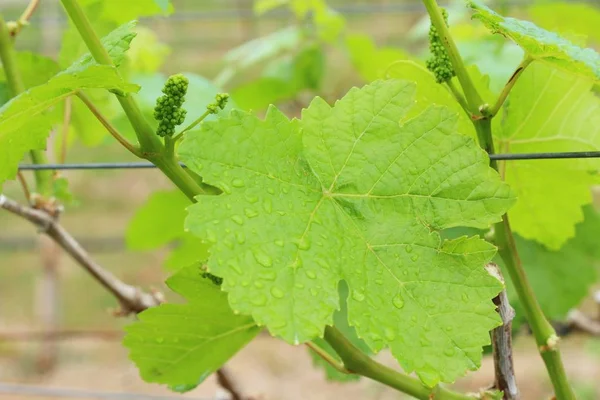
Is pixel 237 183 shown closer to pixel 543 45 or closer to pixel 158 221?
pixel 543 45

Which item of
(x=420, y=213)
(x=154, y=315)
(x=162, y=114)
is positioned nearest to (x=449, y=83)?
(x=420, y=213)

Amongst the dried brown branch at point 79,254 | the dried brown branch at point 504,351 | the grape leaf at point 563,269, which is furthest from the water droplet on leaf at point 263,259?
the grape leaf at point 563,269

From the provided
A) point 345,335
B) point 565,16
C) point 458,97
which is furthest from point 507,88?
point 565,16

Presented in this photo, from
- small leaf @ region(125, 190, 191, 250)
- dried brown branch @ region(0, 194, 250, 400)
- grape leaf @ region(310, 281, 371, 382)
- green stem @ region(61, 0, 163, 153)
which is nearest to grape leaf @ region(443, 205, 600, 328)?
grape leaf @ region(310, 281, 371, 382)

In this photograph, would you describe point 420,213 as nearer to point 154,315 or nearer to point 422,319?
point 422,319

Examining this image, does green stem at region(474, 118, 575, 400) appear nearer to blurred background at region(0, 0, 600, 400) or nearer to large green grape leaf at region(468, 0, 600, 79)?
large green grape leaf at region(468, 0, 600, 79)

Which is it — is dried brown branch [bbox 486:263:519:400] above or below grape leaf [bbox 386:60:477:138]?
below

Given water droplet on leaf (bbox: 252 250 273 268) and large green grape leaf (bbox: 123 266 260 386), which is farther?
large green grape leaf (bbox: 123 266 260 386)
